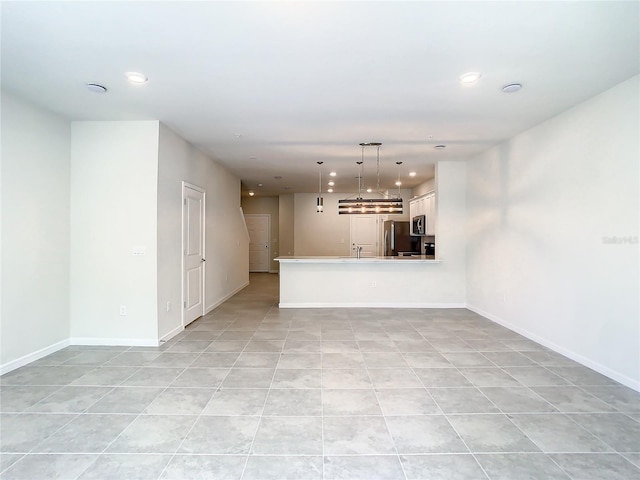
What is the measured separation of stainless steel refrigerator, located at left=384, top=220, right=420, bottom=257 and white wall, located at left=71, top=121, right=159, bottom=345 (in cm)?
Result: 572

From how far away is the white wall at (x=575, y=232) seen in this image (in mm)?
2975

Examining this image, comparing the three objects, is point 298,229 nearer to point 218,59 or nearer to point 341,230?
point 341,230

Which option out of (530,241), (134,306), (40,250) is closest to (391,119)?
(530,241)

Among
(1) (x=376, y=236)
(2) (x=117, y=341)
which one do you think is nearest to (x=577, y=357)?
(2) (x=117, y=341)

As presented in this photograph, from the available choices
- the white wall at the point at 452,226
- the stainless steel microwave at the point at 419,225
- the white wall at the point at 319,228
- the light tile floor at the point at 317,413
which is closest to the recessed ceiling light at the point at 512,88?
the light tile floor at the point at 317,413

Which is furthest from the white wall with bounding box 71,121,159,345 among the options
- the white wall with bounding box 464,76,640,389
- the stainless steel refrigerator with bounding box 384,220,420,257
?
the stainless steel refrigerator with bounding box 384,220,420,257

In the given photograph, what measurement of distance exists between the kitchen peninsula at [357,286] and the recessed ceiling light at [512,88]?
11.8 feet

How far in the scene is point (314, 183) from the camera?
28.7ft

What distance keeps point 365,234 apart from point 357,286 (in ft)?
13.6

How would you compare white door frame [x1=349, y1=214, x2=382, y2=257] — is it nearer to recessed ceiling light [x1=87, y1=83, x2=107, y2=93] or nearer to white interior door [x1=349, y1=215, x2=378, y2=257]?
white interior door [x1=349, y1=215, x2=378, y2=257]

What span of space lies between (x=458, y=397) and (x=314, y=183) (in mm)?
6786

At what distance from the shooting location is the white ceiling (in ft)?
6.77

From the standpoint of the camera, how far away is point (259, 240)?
38.8 feet

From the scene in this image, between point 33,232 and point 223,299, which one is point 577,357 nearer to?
point 223,299
